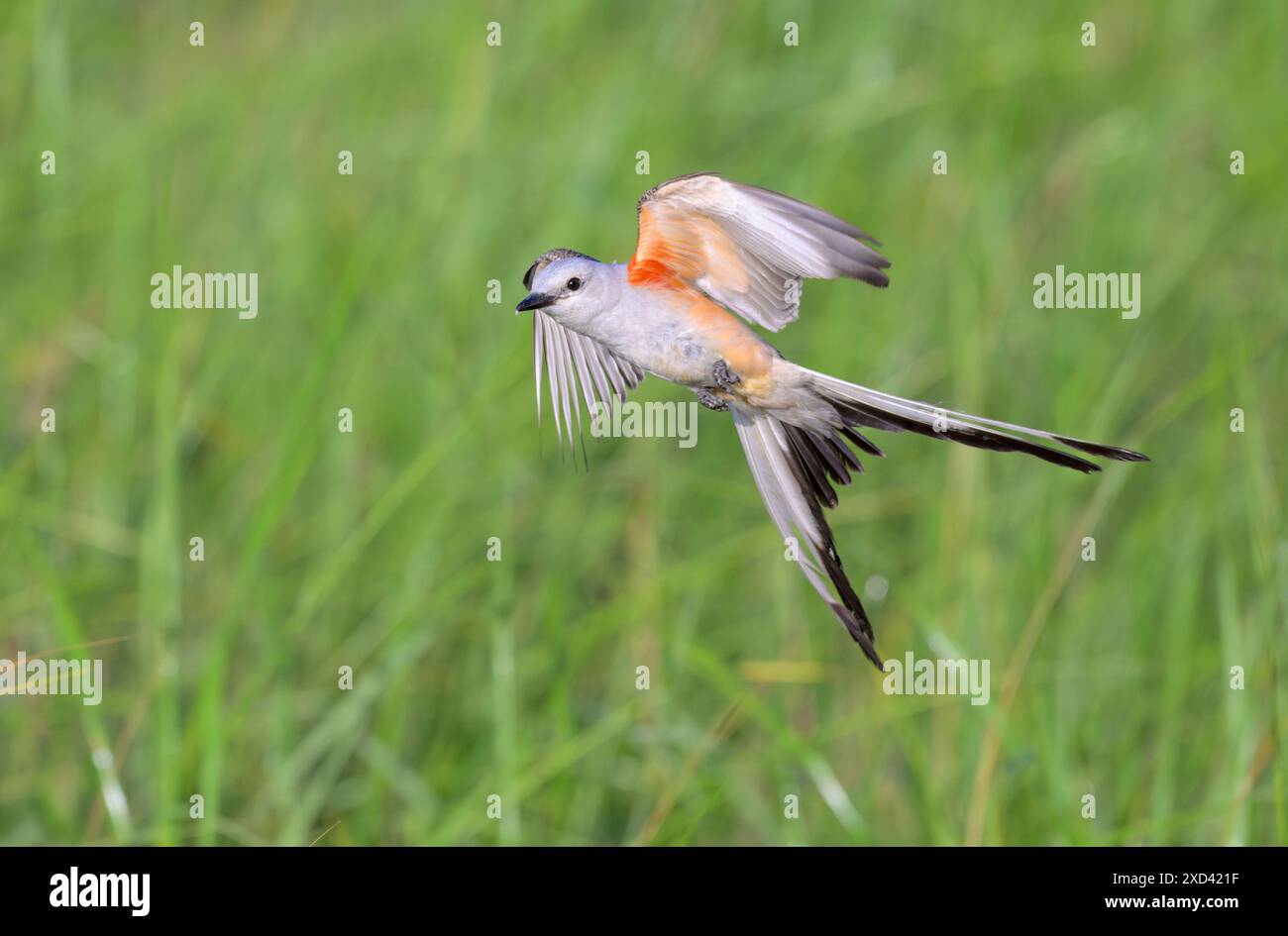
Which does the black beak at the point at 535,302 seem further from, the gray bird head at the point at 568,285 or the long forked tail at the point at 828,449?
the long forked tail at the point at 828,449

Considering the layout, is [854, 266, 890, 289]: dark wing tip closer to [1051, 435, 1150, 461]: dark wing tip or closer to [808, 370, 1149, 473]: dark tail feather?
[808, 370, 1149, 473]: dark tail feather

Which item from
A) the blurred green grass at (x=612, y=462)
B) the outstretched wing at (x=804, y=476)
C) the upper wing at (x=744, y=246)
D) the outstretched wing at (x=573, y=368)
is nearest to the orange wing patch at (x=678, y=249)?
the upper wing at (x=744, y=246)

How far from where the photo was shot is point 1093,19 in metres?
8.59

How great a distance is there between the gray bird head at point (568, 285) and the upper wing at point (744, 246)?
10 centimetres

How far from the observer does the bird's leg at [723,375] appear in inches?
72.6

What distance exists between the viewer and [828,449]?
6.47 ft

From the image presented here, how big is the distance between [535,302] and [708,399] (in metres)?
0.27

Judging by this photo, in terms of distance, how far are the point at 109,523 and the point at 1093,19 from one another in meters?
6.47

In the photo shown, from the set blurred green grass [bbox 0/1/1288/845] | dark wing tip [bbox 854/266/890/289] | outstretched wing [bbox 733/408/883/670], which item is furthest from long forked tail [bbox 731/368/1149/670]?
blurred green grass [bbox 0/1/1288/845]

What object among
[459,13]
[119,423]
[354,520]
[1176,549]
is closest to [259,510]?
[354,520]

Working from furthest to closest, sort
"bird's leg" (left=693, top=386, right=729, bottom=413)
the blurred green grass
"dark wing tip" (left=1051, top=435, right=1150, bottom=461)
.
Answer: the blurred green grass, "bird's leg" (left=693, top=386, right=729, bottom=413), "dark wing tip" (left=1051, top=435, right=1150, bottom=461)

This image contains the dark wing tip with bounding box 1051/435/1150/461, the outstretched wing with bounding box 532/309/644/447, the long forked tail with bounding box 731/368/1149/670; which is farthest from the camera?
the outstretched wing with bounding box 532/309/644/447

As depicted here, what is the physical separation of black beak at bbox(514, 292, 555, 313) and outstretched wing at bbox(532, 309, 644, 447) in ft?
0.42

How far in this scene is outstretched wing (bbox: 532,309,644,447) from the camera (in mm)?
2053
